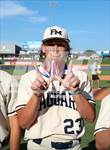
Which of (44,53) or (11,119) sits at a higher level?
(44,53)

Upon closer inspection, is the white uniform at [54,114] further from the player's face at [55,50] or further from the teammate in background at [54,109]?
the player's face at [55,50]

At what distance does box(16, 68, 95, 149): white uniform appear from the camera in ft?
8.49

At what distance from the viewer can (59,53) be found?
2557 mm

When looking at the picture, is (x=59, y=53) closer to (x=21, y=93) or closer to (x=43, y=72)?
(x=43, y=72)

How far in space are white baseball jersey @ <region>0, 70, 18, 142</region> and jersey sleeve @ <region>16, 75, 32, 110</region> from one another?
7cm

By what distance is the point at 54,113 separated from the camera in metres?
2.61

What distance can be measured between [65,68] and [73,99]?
0.78ft

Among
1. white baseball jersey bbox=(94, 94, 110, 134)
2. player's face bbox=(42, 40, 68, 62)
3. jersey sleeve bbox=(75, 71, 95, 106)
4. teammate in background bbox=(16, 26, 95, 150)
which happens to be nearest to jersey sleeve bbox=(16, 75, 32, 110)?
teammate in background bbox=(16, 26, 95, 150)

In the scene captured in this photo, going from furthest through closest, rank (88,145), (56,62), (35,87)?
(88,145) < (56,62) < (35,87)

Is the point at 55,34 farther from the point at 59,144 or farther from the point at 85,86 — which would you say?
the point at 59,144

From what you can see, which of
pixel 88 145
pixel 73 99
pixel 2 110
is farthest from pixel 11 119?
pixel 88 145

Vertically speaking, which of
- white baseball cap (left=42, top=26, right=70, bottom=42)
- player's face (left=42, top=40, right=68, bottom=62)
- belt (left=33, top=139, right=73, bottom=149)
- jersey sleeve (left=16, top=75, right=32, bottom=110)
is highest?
white baseball cap (left=42, top=26, right=70, bottom=42)

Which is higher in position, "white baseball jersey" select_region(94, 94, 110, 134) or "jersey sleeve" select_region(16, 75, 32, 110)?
"jersey sleeve" select_region(16, 75, 32, 110)

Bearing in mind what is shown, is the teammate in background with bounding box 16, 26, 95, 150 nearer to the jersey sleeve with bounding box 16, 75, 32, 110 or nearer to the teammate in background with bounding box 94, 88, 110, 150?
the jersey sleeve with bounding box 16, 75, 32, 110
